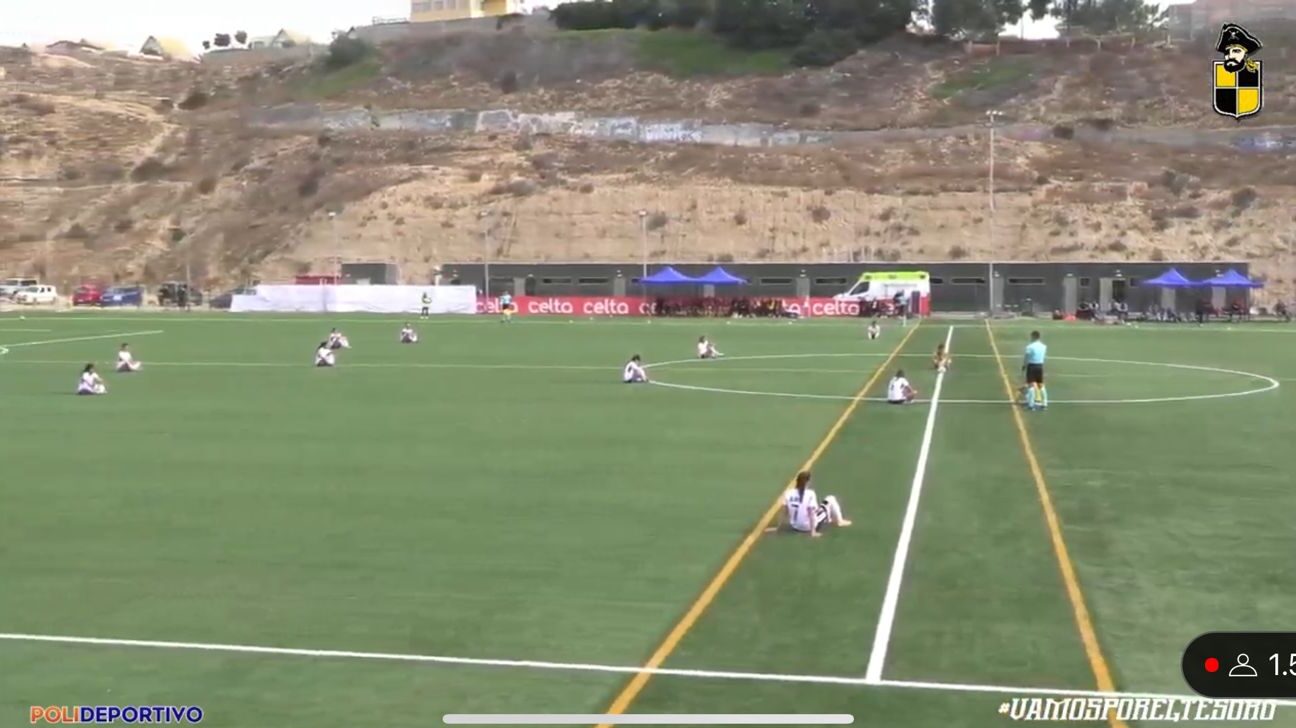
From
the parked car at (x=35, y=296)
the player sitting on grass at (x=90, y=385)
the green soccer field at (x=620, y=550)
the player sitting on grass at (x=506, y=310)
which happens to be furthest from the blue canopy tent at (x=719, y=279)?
the player sitting on grass at (x=90, y=385)

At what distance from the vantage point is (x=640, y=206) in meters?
135

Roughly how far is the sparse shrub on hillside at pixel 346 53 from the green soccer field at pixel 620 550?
161278 mm

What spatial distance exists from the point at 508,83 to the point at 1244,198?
9291 cm

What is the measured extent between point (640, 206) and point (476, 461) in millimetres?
109429

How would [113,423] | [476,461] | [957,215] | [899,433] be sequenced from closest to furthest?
[476,461] < [899,433] < [113,423] < [957,215]

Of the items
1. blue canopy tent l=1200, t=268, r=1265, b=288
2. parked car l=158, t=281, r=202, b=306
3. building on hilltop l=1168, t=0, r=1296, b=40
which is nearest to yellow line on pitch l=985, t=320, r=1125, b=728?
blue canopy tent l=1200, t=268, r=1265, b=288

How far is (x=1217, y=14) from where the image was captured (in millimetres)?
170000

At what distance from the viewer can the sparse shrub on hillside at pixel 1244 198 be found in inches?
4914

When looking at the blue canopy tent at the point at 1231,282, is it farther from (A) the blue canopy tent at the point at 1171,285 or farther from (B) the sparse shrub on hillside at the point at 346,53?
(B) the sparse shrub on hillside at the point at 346,53

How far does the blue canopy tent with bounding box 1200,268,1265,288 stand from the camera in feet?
312

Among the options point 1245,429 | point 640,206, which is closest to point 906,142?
point 640,206

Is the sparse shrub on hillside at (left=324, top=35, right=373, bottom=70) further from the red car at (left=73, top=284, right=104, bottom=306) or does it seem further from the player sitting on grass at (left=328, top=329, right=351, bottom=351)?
the player sitting on grass at (left=328, top=329, right=351, bottom=351)

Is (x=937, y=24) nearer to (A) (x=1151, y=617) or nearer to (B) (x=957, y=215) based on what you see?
(B) (x=957, y=215)

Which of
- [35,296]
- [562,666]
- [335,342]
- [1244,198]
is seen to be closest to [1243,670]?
[562,666]
